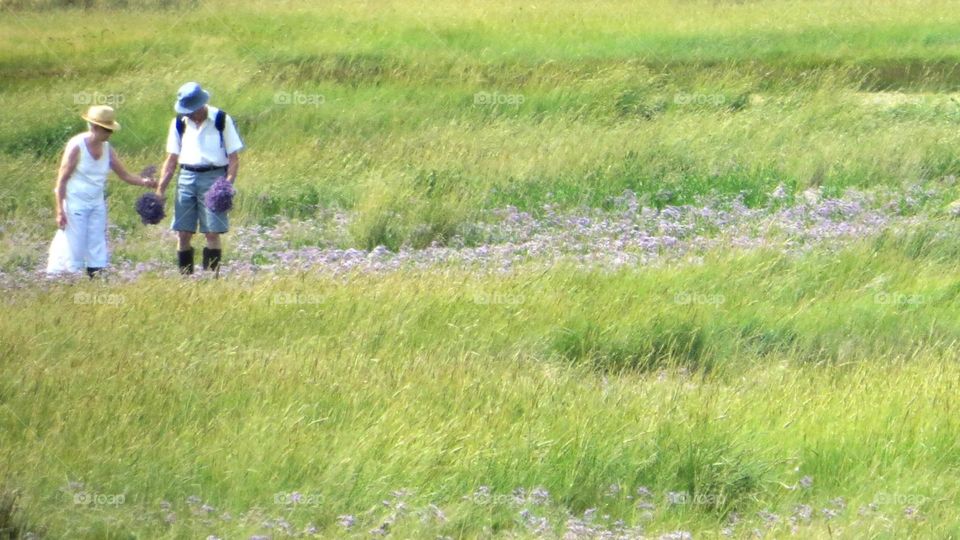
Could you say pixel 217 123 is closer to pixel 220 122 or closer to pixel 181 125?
pixel 220 122

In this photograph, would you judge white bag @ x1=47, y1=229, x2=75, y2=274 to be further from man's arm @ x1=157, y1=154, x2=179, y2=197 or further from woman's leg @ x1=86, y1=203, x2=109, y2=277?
man's arm @ x1=157, y1=154, x2=179, y2=197

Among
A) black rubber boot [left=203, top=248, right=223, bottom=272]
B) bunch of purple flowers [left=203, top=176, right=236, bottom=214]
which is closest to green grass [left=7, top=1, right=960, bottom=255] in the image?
black rubber boot [left=203, top=248, right=223, bottom=272]

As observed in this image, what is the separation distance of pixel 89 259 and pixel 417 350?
3.29 m

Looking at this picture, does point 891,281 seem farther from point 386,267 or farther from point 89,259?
point 89,259

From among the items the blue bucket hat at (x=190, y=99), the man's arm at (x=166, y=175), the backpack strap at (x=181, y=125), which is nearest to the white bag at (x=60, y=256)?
the man's arm at (x=166, y=175)

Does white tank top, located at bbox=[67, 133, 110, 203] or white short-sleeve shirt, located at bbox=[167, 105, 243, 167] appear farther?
white short-sleeve shirt, located at bbox=[167, 105, 243, 167]

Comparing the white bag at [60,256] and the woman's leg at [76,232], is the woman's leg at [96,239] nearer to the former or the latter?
the woman's leg at [76,232]

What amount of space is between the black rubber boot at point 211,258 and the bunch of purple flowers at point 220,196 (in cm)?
55

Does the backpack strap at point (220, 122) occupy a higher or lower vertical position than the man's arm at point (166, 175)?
higher

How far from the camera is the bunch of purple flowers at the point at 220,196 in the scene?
33.7 ft

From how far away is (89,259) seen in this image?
10.4m

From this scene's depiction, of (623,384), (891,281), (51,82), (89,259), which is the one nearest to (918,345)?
(891,281)

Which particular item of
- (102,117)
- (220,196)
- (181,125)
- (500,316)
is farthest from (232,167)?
(500,316)

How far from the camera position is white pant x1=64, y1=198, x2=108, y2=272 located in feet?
33.9
